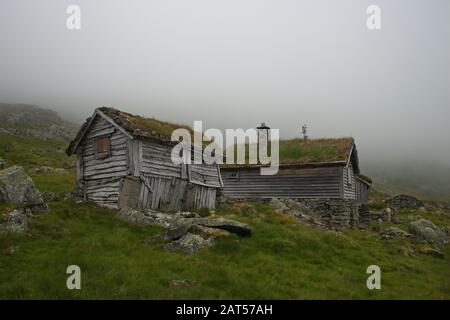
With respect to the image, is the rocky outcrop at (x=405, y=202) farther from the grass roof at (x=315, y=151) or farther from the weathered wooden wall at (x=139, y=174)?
the weathered wooden wall at (x=139, y=174)

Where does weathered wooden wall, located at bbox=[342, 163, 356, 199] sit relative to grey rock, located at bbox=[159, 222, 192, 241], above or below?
above

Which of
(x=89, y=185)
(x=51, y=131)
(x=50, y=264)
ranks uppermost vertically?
(x=51, y=131)

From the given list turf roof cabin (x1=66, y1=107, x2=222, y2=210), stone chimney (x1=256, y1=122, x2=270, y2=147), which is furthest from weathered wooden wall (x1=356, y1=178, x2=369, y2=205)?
turf roof cabin (x1=66, y1=107, x2=222, y2=210)

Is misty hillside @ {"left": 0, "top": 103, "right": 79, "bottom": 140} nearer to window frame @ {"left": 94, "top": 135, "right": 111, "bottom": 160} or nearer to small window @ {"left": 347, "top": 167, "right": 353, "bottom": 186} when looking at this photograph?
window frame @ {"left": 94, "top": 135, "right": 111, "bottom": 160}

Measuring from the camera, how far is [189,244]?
13.4 m

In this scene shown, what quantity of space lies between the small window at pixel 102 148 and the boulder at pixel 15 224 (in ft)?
26.3

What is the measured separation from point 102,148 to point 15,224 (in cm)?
934

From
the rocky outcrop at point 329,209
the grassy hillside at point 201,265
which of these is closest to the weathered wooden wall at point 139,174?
the grassy hillside at point 201,265

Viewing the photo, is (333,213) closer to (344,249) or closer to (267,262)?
(344,249)

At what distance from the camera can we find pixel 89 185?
2308cm

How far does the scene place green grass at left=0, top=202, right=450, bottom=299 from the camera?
934cm

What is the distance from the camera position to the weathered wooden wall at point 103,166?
2100 cm
